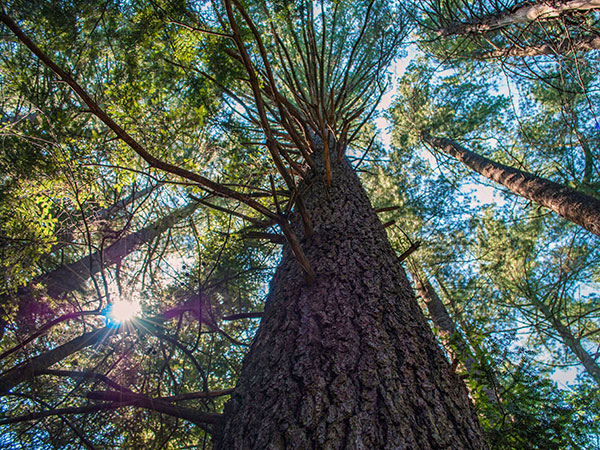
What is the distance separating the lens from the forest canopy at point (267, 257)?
45.2 inches

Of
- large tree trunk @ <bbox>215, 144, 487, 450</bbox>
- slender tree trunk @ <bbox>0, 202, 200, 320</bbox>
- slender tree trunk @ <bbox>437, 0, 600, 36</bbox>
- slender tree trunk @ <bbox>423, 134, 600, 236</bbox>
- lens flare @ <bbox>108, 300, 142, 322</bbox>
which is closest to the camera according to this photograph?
large tree trunk @ <bbox>215, 144, 487, 450</bbox>

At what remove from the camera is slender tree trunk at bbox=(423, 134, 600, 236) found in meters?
3.26

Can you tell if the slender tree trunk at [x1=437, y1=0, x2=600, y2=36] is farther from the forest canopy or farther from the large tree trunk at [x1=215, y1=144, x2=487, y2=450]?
the large tree trunk at [x1=215, y1=144, x2=487, y2=450]

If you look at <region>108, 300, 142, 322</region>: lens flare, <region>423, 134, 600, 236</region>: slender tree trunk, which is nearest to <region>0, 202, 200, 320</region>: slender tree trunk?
<region>108, 300, 142, 322</region>: lens flare

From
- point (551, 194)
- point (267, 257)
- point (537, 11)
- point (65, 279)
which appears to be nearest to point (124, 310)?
point (267, 257)

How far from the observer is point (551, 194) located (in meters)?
3.88

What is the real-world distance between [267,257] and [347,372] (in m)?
3.19

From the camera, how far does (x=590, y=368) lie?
7.68m

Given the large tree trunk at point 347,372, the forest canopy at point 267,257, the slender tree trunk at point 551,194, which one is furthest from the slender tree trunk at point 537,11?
the large tree trunk at point 347,372

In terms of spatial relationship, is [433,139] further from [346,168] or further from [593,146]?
[346,168]

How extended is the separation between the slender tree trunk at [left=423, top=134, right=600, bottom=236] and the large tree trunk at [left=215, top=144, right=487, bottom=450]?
2949 mm

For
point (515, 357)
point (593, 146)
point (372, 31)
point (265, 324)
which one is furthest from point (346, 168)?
point (593, 146)

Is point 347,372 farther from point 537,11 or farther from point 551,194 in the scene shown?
point 537,11

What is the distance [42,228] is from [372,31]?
25.6 ft
